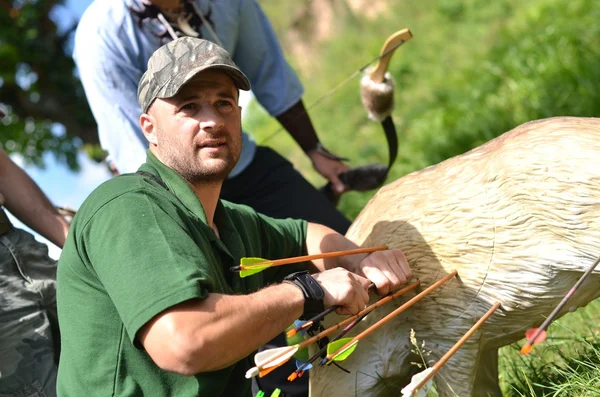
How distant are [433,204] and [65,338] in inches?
47.4

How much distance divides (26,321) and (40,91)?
564 cm

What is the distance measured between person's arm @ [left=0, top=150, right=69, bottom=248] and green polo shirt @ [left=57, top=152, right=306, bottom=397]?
88 centimetres

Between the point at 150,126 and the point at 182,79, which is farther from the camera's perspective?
the point at 150,126

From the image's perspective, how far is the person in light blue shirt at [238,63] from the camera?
338 cm

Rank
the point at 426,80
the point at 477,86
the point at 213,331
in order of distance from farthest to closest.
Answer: the point at 426,80 < the point at 477,86 < the point at 213,331

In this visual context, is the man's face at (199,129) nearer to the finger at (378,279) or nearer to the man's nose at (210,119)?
the man's nose at (210,119)

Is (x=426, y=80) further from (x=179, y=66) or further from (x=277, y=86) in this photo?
(x=179, y=66)

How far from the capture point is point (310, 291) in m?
2.24

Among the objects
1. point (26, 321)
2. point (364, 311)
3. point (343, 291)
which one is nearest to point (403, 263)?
point (364, 311)

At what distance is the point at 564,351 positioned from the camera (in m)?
3.37

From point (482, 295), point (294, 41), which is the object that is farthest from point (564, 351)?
point (294, 41)

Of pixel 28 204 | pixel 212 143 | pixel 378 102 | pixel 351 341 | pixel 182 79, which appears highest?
pixel 182 79

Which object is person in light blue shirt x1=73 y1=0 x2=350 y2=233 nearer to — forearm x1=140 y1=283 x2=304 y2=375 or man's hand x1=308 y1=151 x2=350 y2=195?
man's hand x1=308 y1=151 x2=350 y2=195

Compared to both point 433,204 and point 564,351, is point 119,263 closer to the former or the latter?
point 433,204
